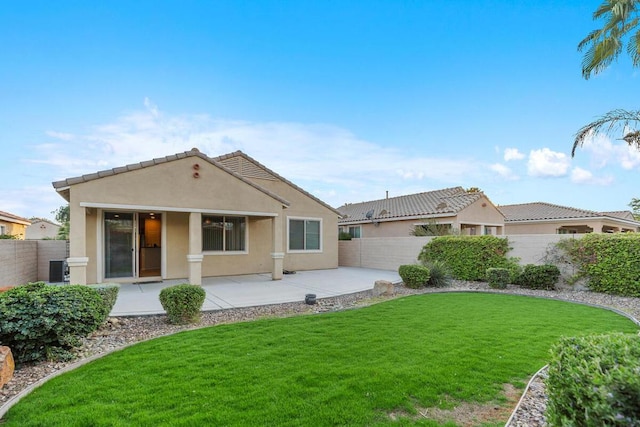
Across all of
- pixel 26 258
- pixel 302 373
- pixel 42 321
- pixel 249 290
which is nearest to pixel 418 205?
pixel 249 290

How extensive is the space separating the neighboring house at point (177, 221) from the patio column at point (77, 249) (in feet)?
0.08

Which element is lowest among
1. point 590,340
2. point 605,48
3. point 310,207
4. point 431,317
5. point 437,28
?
point 431,317

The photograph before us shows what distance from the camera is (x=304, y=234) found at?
1742cm

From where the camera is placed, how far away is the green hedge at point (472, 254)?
13312 mm

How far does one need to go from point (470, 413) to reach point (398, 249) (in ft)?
45.8

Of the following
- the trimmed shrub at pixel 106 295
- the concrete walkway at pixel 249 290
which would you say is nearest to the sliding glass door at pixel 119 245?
the concrete walkway at pixel 249 290

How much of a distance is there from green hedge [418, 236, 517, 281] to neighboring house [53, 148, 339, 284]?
23.1ft

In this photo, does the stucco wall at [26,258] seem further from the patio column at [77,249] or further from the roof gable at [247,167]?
the roof gable at [247,167]

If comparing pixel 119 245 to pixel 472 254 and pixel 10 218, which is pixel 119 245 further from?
pixel 10 218

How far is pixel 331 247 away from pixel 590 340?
15735mm

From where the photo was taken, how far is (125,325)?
6887 millimetres

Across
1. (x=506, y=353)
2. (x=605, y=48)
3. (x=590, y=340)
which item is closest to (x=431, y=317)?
(x=506, y=353)

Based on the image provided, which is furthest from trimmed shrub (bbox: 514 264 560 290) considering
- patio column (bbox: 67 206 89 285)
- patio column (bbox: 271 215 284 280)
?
patio column (bbox: 67 206 89 285)

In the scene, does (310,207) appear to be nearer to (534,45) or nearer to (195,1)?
(195,1)
